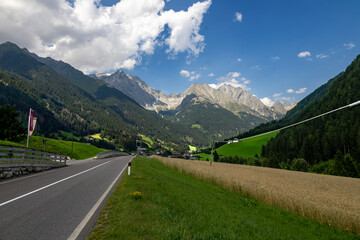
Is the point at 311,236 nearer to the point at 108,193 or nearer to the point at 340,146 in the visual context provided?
the point at 108,193

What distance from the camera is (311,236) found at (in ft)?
22.6

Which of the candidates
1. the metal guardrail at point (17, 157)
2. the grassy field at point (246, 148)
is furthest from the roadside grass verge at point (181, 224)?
the grassy field at point (246, 148)

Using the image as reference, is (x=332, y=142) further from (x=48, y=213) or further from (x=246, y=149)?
(x=48, y=213)

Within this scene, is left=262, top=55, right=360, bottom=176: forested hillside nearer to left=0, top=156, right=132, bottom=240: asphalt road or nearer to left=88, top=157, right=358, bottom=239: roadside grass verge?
left=88, top=157, right=358, bottom=239: roadside grass verge

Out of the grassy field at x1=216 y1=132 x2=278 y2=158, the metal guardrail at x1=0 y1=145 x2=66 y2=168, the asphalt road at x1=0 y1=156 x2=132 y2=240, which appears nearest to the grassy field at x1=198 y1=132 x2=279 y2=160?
the grassy field at x1=216 y1=132 x2=278 y2=158

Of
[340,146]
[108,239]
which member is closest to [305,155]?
[340,146]

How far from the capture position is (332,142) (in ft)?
276

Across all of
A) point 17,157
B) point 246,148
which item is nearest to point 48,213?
point 17,157

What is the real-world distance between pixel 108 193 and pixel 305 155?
101 metres

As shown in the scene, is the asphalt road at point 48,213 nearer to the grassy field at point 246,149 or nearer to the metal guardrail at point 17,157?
the metal guardrail at point 17,157

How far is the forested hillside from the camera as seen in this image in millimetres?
60312

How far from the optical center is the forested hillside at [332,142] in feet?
198

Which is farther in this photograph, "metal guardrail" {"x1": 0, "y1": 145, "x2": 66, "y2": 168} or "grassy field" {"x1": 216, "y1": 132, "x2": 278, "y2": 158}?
"grassy field" {"x1": 216, "y1": 132, "x2": 278, "y2": 158}

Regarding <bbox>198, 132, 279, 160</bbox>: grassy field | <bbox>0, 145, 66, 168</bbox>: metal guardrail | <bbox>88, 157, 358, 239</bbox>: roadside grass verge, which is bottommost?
<bbox>198, 132, 279, 160</bbox>: grassy field
